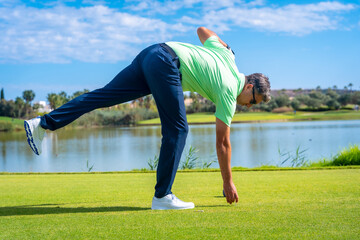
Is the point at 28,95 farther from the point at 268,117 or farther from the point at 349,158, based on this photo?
the point at 349,158

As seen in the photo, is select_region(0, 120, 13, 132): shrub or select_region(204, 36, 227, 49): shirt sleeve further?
select_region(0, 120, 13, 132): shrub

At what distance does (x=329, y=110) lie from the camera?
87312 mm

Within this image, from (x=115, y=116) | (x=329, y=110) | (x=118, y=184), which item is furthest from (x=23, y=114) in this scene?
(x=118, y=184)

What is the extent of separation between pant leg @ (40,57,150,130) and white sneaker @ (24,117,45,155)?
0.05 metres

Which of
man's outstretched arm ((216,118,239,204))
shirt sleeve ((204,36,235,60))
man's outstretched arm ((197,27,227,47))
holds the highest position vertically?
man's outstretched arm ((197,27,227,47))

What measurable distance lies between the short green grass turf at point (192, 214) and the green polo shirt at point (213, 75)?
0.84 metres

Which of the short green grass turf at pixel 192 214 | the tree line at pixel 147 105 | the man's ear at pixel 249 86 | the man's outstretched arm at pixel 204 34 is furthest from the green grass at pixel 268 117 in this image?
the man's ear at pixel 249 86

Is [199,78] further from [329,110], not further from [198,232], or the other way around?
[329,110]

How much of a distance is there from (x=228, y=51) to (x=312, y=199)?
1.57 meters

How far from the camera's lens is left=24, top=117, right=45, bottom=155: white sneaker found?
3.67 m

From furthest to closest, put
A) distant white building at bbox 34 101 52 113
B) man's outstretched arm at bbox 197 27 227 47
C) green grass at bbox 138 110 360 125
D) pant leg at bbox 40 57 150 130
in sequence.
A: 1. distant white building at bbox 34 101 52 113
2. green grass at bbox 138 110 360 125
3. man's outstretched arm at bbox 197 27 227 47
4. pant leg at bbox 40 57 150 130

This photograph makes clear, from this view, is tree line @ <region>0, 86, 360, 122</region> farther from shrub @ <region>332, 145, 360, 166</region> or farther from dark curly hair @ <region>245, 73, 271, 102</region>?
dark curly hair @ <region>245, 73, 271, 102</region>

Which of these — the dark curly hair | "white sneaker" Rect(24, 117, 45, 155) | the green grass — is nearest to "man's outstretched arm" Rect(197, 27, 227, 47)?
the dark curly hair

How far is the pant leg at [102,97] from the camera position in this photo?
3664mm
